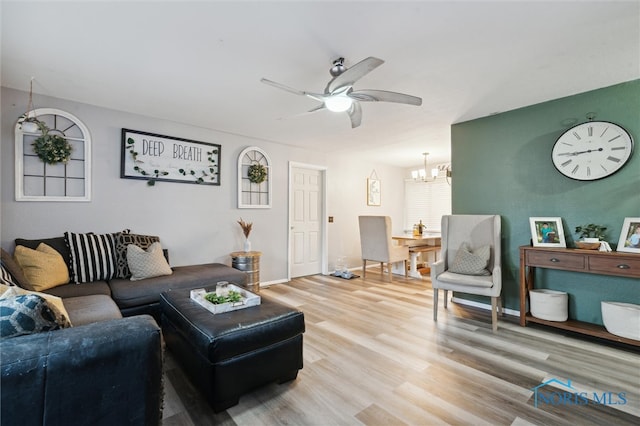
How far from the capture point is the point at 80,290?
8.36 feet

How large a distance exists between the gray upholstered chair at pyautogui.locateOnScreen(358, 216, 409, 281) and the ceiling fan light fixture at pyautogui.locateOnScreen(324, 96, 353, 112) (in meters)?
2.80

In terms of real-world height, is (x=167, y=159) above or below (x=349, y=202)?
above

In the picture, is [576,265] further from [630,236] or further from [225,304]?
[225,304]

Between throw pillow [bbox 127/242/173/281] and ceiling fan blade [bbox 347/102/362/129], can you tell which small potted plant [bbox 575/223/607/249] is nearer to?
ceiling fan blade [bbox 347/102/362/129]

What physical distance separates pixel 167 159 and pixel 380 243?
11.8ft

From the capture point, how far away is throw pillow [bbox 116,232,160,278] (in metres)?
3.01

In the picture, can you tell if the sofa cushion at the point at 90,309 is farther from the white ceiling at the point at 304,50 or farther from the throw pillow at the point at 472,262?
the throw pillow at the point at 472,262

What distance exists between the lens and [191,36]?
1981 mm

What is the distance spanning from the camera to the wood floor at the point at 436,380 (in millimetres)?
1678

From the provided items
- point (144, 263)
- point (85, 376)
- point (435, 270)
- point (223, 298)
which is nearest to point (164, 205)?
point (144, 263)

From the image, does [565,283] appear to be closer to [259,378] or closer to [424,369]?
[424,369]

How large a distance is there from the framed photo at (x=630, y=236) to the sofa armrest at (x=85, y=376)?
12.2 ft

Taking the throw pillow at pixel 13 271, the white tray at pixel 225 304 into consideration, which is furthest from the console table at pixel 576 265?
the throw pillow at pixel 13 271

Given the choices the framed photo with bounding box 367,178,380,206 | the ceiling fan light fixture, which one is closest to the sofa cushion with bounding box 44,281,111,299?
the ceiling fan light fixture
